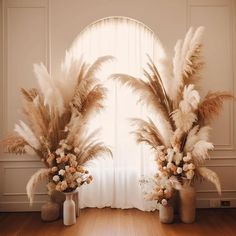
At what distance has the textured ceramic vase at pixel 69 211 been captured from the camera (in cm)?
307

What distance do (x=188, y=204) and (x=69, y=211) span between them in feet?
4.44

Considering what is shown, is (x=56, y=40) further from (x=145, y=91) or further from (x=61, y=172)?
(x=61, y=172)

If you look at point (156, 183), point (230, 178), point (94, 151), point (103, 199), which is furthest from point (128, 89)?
point (230, 178)

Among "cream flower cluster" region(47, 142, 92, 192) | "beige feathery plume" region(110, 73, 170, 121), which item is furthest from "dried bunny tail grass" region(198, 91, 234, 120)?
"cream flower cluster" region(47, 142, 92, 192)

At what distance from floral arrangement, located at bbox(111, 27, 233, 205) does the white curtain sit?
0.98 feet

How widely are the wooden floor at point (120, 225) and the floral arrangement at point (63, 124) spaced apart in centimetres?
44

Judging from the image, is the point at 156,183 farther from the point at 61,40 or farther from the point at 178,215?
the point at 61,40

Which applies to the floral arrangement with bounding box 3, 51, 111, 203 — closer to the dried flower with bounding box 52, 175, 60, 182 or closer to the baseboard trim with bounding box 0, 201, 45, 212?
the dried flower with bounding box 52, 175, 60, 182

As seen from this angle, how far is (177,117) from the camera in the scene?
306 centimetres

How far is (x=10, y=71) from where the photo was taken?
11.9 ft

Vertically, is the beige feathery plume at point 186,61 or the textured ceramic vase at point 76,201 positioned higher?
the beige feathery plume at point 186,61

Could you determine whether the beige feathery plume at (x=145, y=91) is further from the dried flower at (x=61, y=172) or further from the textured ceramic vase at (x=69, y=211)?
the textured ceramic vase at (x=69, y=211)

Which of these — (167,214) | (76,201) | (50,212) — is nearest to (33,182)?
(50,212)

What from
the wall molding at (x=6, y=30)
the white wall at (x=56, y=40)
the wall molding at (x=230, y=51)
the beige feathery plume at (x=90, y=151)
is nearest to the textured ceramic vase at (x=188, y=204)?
the white wall at (x=56, y=40)
